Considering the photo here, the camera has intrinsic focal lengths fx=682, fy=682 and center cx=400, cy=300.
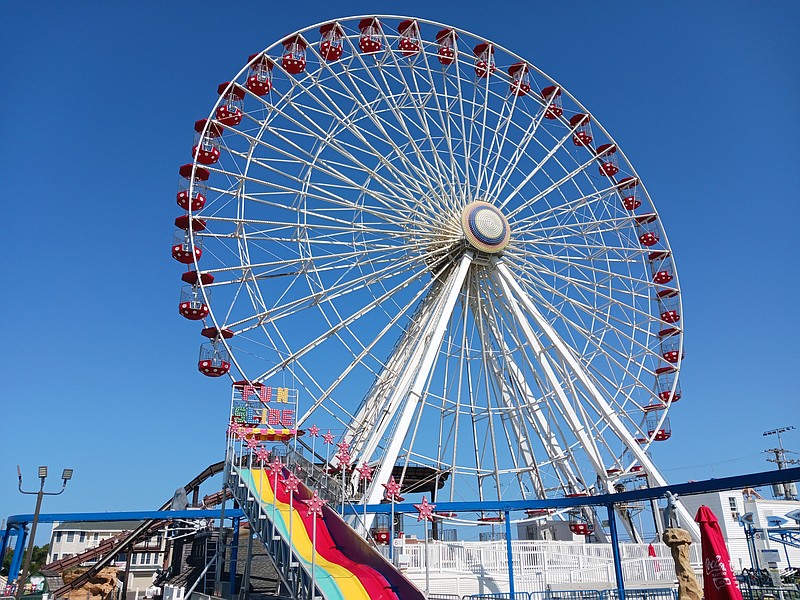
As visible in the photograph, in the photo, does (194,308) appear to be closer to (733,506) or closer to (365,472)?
(365,472)

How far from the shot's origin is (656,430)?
25422mm

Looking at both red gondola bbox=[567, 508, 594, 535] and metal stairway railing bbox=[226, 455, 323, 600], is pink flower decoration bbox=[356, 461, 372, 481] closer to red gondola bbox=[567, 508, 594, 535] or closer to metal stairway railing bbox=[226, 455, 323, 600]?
metal stairway railing bbox=[226, 455, 323, 600]

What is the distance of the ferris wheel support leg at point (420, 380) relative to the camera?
18125mm

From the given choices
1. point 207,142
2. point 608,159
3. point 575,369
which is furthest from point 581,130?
point 207,142

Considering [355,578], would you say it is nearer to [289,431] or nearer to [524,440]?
[289,431]

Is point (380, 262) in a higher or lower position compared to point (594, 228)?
lower

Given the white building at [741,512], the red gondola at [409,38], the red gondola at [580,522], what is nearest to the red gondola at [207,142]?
the red gondola at [409,38]

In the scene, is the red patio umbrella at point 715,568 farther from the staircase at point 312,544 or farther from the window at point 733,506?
the window at point 733,506

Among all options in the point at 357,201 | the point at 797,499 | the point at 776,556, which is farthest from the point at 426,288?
the point at 797,499

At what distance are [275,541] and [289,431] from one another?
498 centimetres

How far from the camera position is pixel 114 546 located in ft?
87.0

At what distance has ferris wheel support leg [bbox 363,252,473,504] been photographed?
59.5 feet

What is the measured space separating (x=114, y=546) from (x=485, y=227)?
61.6 ft

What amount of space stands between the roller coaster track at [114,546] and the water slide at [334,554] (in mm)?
10062
